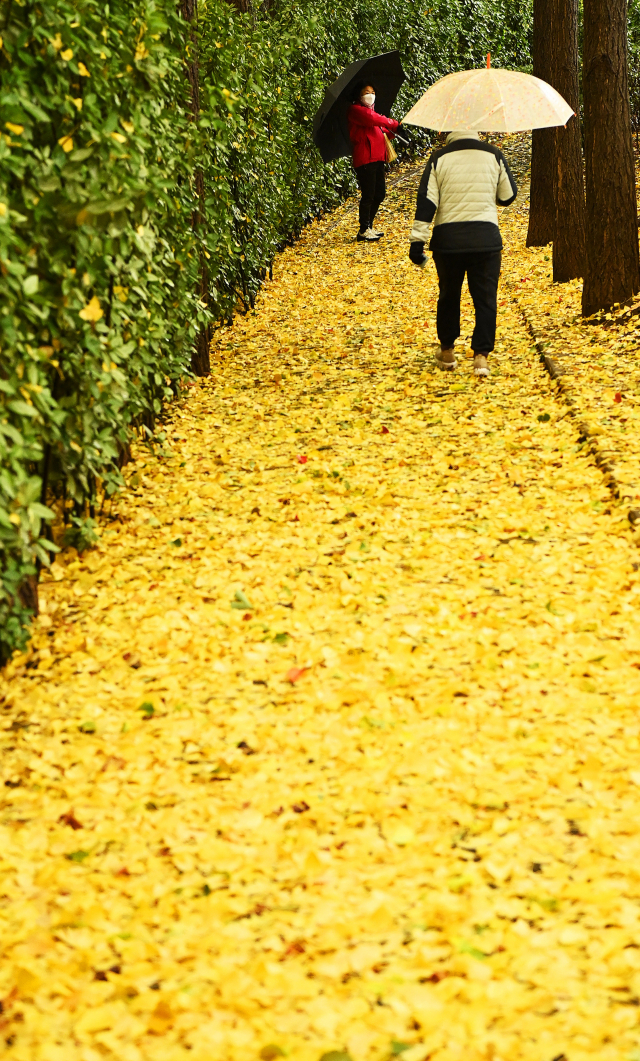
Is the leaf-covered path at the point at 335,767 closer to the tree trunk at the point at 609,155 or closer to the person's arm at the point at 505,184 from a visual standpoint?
the person's arm at the point at 505,184

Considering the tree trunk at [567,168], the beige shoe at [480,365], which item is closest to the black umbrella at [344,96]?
the tree trunk at [567,168]

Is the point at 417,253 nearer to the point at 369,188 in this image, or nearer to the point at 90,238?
the point at 90,238

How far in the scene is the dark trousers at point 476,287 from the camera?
25.1 feet

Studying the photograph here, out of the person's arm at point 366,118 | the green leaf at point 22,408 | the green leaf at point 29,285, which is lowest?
the green leaf at point 22,408

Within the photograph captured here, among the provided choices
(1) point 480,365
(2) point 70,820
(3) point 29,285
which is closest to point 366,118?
(1) point 480,365

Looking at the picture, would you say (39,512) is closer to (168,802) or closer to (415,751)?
(168,802)

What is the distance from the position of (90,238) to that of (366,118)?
10.0 meters

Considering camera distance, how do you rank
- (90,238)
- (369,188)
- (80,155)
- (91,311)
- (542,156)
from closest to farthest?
(80,155), (91,311), (90,238), (542,156), (369,188)

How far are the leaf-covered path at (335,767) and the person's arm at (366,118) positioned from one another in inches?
328

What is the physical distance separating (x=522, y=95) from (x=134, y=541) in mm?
4688

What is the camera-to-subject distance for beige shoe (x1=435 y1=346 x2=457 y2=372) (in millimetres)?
8203

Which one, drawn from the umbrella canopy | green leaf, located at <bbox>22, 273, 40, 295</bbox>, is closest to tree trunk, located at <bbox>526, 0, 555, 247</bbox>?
the umbrella canopy

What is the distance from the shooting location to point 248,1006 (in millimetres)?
2619

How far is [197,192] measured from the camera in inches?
303
